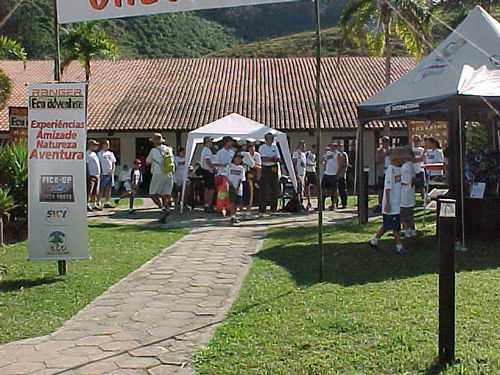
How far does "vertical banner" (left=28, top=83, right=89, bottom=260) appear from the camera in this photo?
24.7 ft

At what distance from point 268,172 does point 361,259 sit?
6.83m

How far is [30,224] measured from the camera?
7715 millimetres

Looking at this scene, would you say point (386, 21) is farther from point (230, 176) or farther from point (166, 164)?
point (166, 164)

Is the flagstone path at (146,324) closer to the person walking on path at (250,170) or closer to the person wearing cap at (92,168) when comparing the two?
the person walking on path at (250,170)

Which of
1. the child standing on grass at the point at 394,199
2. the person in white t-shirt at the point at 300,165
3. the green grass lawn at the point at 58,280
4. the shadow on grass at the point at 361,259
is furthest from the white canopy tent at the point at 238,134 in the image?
the child standing on grass at the point at 394,199

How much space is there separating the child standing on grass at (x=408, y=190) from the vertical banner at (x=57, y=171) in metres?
4.18

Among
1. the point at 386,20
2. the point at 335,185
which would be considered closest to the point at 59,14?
the point at 335,185

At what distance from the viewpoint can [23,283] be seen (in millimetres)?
7500

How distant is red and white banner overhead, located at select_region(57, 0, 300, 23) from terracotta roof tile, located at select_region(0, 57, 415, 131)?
61.2 feet

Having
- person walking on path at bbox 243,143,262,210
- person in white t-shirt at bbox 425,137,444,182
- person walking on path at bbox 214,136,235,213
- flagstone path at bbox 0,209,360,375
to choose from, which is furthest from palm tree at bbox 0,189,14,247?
person in white t-shirt at bbox 425,137,444,182

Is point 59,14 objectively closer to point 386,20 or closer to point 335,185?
point 335,185

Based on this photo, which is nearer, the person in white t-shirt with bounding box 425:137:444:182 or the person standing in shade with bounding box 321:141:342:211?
the person in white t-shirt with bounding box 425:137:444:182

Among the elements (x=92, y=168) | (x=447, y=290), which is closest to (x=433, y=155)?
(x=92, y=168)

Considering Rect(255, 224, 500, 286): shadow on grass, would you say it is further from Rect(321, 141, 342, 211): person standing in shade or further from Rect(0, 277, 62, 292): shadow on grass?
Rect(321, 141, 342, 211): person standing in shade
